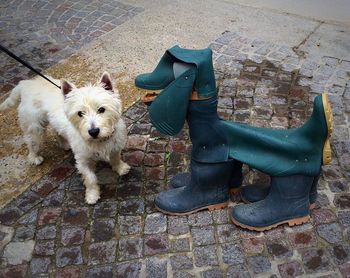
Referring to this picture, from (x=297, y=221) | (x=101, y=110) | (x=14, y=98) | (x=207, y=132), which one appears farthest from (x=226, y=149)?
(x=14, y=98)

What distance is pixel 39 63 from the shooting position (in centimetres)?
703

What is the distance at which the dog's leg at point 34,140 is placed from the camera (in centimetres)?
486

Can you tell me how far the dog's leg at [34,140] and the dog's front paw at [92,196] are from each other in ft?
3.20

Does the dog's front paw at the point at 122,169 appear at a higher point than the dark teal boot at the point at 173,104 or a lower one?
lower

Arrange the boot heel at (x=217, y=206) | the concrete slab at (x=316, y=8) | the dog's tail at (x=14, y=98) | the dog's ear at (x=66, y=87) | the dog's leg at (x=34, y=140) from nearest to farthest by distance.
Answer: the dog's ear at (x=66, y=87) → the boot heel at (x=217, y=206) → the dog's leg at (x=34, y=140) → the dog's tail at (x=14, y=98) → the concrete slab at (x=316, y=8)

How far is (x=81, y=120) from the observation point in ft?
13.2

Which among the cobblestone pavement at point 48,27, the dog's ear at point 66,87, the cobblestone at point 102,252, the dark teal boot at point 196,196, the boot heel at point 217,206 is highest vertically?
the dog's ear at point 66,87

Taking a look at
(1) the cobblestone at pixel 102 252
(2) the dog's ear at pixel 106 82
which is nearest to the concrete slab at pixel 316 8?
(2) the dog's ear at pixel 106 82

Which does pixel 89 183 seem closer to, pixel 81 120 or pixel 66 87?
pixel 81 120

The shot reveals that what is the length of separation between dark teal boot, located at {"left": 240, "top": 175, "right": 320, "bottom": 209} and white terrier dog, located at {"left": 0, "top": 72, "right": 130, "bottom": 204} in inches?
55.0

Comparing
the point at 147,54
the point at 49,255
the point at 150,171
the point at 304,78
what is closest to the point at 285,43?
the point at 304,78

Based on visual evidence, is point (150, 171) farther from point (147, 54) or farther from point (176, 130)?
point (147, 54)

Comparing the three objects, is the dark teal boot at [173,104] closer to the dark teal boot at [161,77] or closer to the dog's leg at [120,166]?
the dark teal boot at [161,77]

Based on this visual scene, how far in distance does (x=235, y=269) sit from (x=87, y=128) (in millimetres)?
1921
